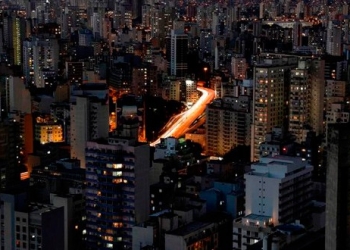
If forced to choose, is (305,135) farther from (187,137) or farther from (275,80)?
(187,137)

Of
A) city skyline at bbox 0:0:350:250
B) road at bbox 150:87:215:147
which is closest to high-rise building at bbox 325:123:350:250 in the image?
city skyline at bbox 0:0:350:250

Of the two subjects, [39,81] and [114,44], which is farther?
[114,44]

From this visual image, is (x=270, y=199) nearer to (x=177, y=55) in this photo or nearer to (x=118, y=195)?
(x=118, y=195)

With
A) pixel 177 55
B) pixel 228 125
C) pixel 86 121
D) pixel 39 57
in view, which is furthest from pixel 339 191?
pixel 39 57

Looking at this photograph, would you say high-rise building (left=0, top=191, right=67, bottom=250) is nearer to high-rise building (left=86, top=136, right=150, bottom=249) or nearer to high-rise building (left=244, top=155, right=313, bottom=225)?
high-rise building (left=86, top=136, right=150, bottom=249)

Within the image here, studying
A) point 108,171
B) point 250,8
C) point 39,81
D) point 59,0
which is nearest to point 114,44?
point 39,81
